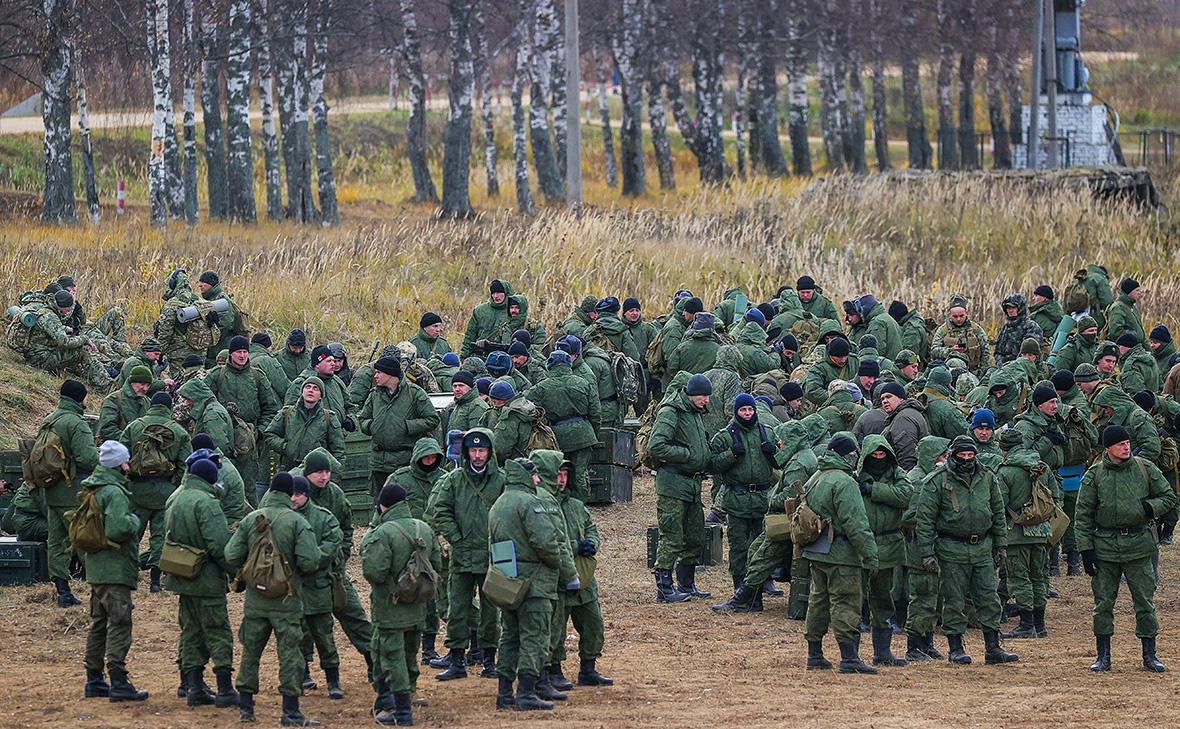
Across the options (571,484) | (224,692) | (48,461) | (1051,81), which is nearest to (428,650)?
(571,484)

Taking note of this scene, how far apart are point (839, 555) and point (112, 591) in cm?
563

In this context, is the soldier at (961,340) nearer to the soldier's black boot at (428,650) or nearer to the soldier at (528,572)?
the soldier's black boot at (428,650)

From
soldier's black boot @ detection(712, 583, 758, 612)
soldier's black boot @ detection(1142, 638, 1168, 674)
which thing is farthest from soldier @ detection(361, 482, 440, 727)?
soldier's black boot @ detection(1142, 638, 1168, 674)

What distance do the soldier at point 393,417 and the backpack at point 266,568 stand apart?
17.5 ft

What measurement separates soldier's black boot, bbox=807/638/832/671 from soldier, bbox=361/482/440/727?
3512 millimetres

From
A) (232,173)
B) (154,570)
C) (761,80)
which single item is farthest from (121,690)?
(761,80)

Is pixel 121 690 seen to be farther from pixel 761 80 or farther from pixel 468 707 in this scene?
pixel 761 80

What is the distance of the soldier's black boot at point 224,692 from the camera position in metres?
12.9

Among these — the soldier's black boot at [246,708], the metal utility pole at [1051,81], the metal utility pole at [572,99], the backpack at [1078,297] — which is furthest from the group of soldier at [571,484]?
the metal utility pole at [1051,81]

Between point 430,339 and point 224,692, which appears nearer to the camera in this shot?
point 224,692

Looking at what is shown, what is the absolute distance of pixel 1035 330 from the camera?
24.0 m

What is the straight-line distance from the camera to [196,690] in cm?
1295

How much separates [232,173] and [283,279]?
9.05 meters

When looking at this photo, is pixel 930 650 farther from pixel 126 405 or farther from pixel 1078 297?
pixel 1078 297
